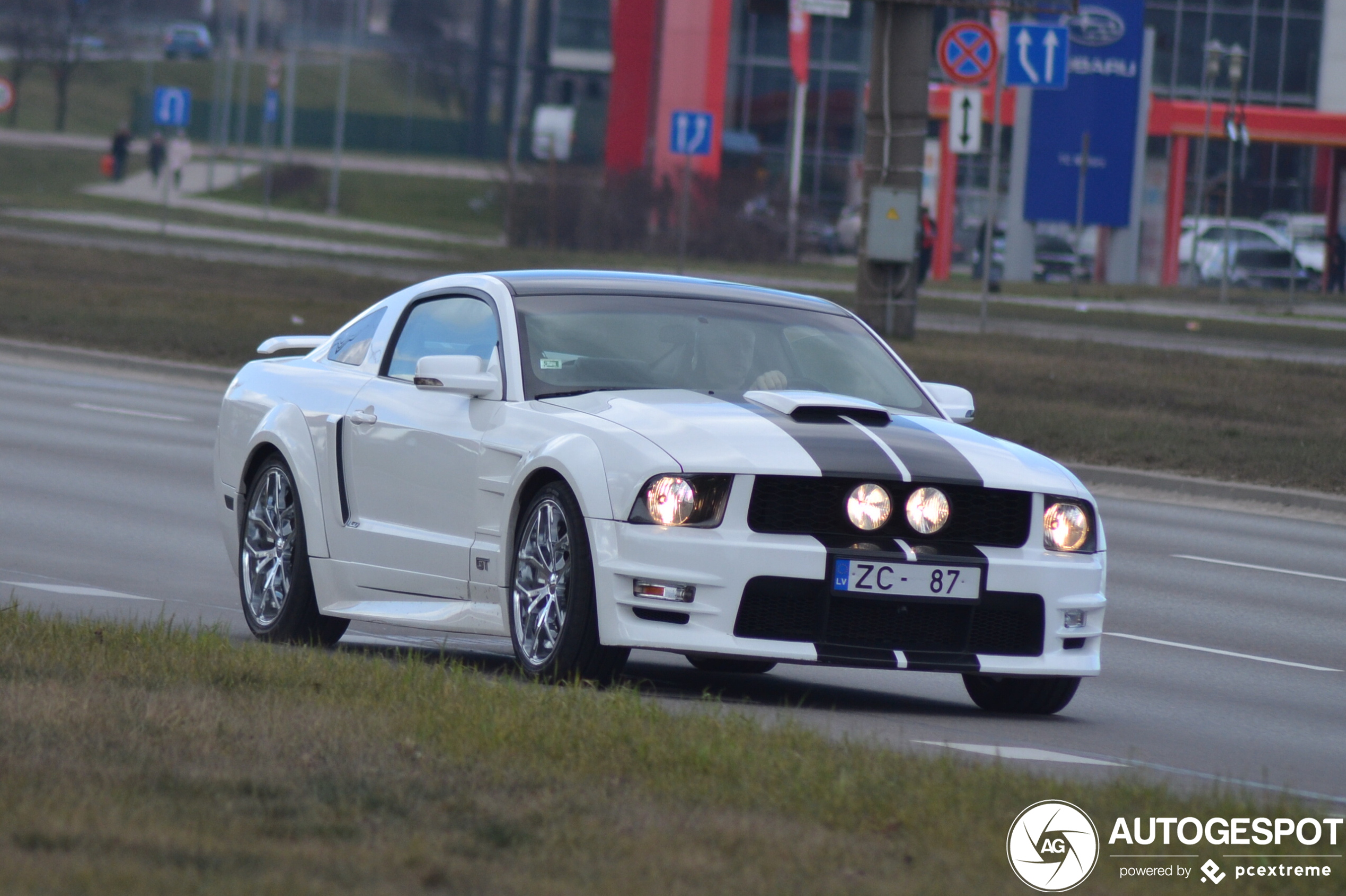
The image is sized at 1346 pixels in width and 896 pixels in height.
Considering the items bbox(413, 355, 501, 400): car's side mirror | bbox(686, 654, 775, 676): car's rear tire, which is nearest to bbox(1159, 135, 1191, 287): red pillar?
bbox(686, 654, 775, 676): car's rear tire

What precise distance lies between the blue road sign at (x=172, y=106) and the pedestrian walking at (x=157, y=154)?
1077 inches

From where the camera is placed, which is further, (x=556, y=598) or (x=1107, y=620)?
(x=1107, y=620)

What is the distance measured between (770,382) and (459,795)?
3.41 m

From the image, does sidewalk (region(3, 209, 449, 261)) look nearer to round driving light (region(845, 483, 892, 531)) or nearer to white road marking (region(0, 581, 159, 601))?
white road marking (region(0, 581, 159, 601))

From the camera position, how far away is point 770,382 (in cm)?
835

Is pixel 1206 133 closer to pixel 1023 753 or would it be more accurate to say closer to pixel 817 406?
pixel 817 406

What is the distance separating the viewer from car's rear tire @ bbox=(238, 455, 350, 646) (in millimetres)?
8922

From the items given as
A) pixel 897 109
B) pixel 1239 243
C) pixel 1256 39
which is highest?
pixel 1256 39

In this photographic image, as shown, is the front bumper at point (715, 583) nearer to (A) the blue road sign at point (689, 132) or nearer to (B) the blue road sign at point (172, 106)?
(A) the blue road sign at point (689, 132)

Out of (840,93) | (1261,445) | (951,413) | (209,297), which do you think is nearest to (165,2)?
(840,93)

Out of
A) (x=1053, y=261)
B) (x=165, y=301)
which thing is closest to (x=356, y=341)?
(x=165, y=301)

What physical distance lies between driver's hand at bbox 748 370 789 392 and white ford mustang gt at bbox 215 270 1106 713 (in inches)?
0.4

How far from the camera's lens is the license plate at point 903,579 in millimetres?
7301

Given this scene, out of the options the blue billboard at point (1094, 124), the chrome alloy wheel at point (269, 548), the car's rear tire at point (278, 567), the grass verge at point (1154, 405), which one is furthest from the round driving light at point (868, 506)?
the blue billboard at point (1094, 124)
